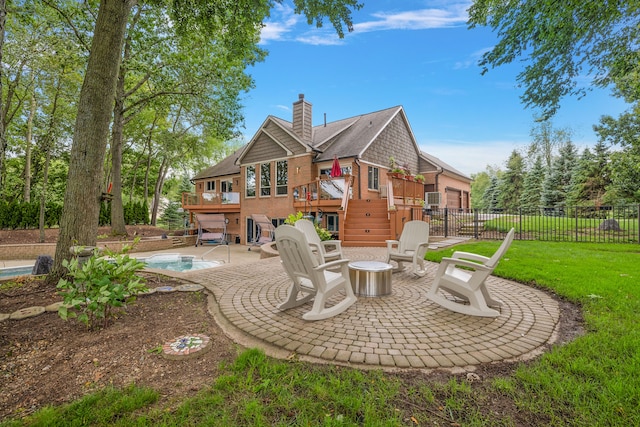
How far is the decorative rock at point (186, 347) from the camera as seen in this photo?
260 centimetres

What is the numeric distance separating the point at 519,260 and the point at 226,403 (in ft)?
24.4

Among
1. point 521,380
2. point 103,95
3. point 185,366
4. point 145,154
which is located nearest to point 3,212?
point 145,154

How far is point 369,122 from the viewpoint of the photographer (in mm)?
16906

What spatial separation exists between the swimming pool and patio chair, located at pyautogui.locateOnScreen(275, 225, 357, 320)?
22.4ft

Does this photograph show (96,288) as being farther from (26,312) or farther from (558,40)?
(558,40)

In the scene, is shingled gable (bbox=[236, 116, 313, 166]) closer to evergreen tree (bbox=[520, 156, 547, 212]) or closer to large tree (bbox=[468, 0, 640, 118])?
large tree (bbox=[468, 0, 640, 118])

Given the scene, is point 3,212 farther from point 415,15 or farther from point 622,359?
point 622,359

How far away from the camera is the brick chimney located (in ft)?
50.7

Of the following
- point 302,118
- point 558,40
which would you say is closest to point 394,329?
point 558,40

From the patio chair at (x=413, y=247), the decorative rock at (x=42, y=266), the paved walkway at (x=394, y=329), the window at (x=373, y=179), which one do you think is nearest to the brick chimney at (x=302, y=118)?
the window at (x=373, y=179)

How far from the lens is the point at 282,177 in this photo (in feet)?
51.8

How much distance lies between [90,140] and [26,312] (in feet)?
8.36

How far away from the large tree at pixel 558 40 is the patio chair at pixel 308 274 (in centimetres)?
506

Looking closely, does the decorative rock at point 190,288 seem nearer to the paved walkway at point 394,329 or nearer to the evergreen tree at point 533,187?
the paved walkway at point 394,329
